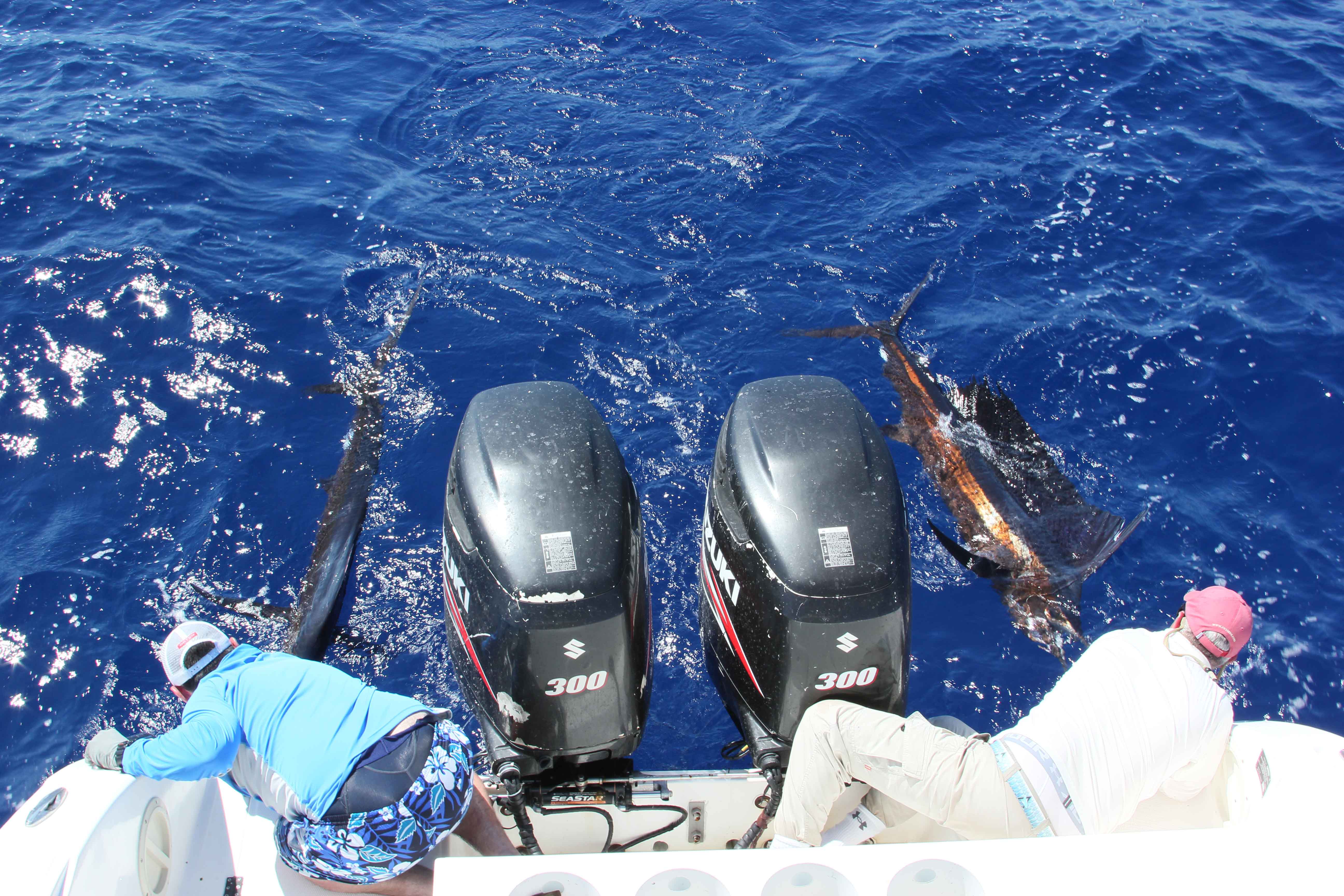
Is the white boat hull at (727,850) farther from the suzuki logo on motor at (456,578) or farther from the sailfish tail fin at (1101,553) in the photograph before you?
the sailfish tail fin at (1101,553)

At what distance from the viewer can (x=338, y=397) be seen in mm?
5691

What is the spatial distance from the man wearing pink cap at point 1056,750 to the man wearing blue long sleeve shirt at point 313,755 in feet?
Answer: 3.52

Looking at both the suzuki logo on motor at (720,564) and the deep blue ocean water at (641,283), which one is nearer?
the suzuki logo on motor at (720,564)

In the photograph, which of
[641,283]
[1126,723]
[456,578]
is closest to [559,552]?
[456,578]

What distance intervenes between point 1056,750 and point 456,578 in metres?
2.12

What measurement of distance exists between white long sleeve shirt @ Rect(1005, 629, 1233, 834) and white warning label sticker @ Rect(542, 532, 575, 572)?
1548mm

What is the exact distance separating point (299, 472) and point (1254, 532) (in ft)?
18.3

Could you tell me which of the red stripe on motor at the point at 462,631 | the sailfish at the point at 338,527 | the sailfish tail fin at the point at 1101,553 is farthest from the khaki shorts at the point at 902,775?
the sailfish tail fin at the point at 1101,553

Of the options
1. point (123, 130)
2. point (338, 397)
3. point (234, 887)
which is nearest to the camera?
point (234, 887)

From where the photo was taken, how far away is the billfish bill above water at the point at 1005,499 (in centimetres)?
484

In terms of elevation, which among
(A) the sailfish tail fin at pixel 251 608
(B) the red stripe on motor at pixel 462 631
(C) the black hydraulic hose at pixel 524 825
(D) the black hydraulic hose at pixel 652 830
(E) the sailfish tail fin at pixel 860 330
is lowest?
(A) the sailfish tail fin at pixel 251 608

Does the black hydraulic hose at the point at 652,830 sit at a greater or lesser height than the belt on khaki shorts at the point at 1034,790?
lesser

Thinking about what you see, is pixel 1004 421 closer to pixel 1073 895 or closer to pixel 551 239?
pixel 551 239

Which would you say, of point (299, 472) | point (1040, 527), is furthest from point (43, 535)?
point (1040, 527)
